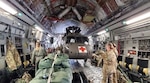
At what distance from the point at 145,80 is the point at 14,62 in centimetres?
433

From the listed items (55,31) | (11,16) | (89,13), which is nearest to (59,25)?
(55,31)

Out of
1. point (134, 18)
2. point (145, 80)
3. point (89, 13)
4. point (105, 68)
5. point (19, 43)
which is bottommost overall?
point (145, 80)

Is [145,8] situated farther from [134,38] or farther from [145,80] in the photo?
[134,38]

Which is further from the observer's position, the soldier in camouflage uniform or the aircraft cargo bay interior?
the soldier in camouflage uniform

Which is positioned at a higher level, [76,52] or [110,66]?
[76,52]

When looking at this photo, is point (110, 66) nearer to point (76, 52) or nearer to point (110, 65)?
point (110, 65)

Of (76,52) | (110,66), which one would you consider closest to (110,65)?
(110,66)

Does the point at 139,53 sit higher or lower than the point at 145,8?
lower

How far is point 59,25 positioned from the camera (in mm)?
24391

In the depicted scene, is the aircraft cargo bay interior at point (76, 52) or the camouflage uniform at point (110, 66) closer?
the aircraft cargo bay interior at point (76, 52)

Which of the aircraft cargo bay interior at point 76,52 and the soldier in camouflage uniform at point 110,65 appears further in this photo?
the soldier in camouflage uniform at point 110,65

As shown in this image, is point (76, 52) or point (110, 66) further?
point (76, 52)

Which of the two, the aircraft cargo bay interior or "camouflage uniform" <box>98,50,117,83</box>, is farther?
"camouflage uniform" <box>98,50,117,83</box>

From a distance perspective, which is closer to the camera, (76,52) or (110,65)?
(110,65)
